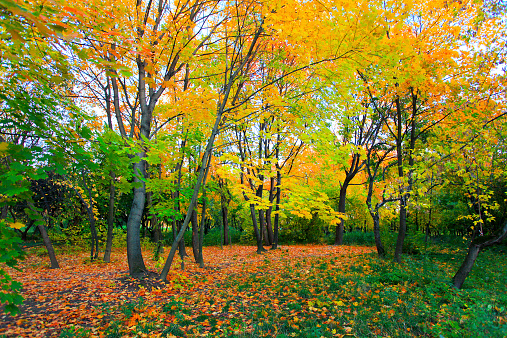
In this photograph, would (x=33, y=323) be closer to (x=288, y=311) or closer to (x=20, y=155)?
(x=20, y=155)

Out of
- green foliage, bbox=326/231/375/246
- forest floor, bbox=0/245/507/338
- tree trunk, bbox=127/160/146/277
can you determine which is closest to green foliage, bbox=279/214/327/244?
green foliage, bbox=326/231/375/246

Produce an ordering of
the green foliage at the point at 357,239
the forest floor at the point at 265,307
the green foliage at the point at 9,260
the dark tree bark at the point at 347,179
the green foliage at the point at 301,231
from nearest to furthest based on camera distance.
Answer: the green foliage at the point at 9,260
the forest floor at the point at 265,307
the dark tree bark at the point at 347,179
the green foliage at the point at 357,239
the green foliage at the point at 301,231

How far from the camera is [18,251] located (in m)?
1.93

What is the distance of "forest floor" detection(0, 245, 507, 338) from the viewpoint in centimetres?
360

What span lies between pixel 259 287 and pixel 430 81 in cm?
788

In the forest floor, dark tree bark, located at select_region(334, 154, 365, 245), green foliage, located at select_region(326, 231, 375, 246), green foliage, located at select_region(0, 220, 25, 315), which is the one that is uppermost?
dark tree bark, located at select_region(334, 154, 365, 245)

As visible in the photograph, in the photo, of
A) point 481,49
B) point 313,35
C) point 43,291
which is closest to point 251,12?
point 313,35

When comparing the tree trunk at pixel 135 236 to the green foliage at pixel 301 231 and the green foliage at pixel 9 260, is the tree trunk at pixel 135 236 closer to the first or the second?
the green foliage at pixel 9 260

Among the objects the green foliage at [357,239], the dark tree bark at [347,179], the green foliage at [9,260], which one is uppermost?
the dark tree bark at [347,179]

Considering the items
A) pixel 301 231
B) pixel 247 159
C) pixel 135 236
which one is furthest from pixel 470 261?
pixel 301 231

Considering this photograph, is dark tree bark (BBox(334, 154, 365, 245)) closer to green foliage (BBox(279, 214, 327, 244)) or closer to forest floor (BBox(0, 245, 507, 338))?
green foliage (BBox(279, 214, 327, 244))

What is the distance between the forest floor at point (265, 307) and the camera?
3.60 m

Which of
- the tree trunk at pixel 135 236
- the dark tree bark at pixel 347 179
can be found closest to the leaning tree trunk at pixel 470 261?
the tree trunk at pixel 135 236

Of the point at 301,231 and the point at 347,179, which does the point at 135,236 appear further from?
the point at 301,231
